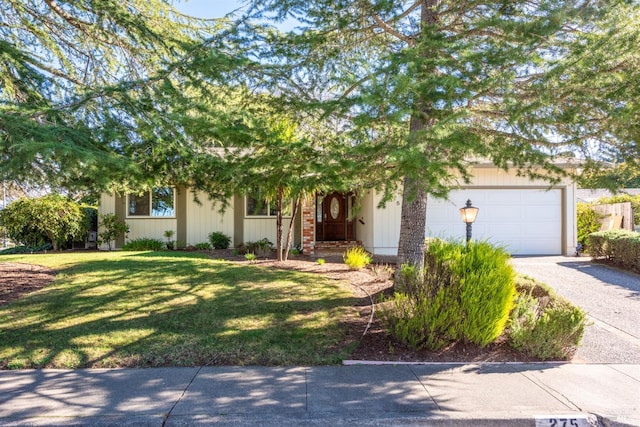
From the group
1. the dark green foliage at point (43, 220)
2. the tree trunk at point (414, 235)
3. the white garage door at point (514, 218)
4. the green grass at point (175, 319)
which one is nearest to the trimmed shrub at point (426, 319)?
the green grass at point (175, 319)

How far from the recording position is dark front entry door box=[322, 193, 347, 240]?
15.9m

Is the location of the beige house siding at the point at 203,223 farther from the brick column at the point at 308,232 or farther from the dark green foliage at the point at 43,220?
the dark green foliage at the point at 43,220

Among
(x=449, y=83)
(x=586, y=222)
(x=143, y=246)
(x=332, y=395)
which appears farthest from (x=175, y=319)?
(x=586, y=222)

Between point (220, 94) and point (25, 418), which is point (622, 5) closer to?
point (220, 94)

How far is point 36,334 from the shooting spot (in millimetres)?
5262

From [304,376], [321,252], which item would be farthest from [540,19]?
[321,252]

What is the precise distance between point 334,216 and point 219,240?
15.5 feet

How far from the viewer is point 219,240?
13.8 m

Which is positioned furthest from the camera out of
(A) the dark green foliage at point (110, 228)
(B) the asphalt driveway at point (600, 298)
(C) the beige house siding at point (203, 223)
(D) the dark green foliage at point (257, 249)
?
(C) the beige house siding at point (203, 223)

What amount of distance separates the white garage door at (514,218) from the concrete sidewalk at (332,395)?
837cm

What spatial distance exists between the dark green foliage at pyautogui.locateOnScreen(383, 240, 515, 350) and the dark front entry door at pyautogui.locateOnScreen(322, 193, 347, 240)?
10.7 metres

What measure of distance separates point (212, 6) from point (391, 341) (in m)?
7.16

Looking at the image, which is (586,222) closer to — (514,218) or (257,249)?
(514,218)

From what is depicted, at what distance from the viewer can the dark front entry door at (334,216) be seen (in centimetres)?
1587
